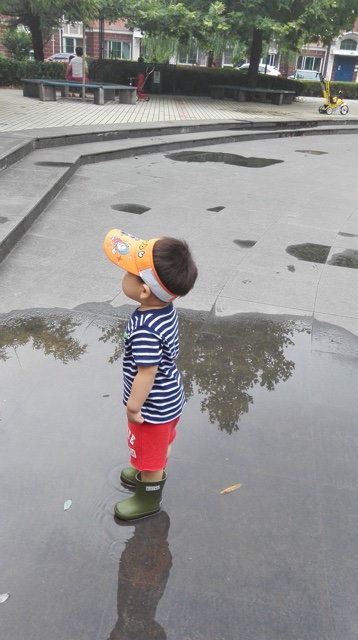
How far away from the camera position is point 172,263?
2064mm

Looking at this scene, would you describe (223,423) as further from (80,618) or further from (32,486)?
(80,618)

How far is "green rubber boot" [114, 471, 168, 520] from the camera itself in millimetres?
2492

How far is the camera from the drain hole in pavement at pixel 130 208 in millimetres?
7266

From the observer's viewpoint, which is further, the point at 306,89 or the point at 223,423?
the point at 306,89

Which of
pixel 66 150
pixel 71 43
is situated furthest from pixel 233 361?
pixel 71 43

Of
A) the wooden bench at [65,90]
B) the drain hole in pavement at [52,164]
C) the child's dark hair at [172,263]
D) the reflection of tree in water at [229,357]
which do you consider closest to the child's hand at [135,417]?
the child's dark hair at [172,263]

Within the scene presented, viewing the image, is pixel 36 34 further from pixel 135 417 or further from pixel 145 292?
pixel 135 417

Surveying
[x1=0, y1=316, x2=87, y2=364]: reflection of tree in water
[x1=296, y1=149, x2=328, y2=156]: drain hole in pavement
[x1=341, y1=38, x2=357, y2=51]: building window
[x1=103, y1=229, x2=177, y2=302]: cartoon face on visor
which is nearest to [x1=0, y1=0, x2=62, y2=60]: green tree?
[x1=296, y1=149, x2=328, y2=156]: drain hole in pavement

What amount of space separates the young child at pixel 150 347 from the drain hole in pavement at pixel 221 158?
9.66 meters

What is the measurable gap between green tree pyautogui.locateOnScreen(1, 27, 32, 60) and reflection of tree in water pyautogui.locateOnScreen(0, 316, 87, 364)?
27425 mm

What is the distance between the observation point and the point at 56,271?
518 cm

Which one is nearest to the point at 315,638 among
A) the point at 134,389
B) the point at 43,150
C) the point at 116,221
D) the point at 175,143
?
the point at 134,389

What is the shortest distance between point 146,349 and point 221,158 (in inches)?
418

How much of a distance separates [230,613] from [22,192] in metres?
6.16
